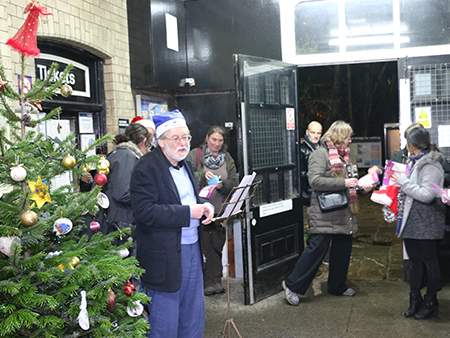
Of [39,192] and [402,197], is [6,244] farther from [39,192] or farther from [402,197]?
[402,197]

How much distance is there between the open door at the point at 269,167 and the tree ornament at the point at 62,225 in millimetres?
2731

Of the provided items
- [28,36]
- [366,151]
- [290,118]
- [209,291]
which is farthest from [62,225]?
[366,151]

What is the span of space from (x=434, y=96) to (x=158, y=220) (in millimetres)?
4173

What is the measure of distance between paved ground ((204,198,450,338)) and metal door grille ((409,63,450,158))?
1.80m

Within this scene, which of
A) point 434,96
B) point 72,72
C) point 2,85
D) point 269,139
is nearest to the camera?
point 2,85

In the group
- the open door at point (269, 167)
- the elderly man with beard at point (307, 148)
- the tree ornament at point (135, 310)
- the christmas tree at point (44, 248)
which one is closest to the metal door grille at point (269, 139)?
the open door at point (269, 167)

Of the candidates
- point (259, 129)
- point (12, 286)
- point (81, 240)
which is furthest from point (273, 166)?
point (12, 286)

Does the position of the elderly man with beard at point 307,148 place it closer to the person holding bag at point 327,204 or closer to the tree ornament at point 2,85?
the person holding bag at point 327,204

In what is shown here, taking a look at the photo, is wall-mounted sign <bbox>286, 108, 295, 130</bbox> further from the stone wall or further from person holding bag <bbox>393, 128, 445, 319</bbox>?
the stone wall

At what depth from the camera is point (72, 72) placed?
17.1 ft

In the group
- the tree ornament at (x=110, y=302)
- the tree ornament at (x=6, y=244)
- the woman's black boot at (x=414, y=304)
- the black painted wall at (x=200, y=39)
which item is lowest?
the woman's black boot at (x=414, y=304)

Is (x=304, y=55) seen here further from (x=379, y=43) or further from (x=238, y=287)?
(x=238, y=287)

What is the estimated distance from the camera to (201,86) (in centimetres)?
682

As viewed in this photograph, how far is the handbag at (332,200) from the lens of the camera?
16.3 ft
